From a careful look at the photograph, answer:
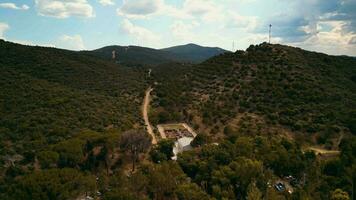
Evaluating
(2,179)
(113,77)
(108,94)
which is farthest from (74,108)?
(113,77)

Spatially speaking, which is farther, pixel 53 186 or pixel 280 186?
pixel 280 186

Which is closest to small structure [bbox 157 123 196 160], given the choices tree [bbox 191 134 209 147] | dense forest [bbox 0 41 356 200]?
tree [bbox 191 134 209 147]

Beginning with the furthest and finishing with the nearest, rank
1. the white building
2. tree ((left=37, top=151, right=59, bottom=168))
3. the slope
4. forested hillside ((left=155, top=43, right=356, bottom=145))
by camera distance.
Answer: forested hillside ((left=155, top=43, right=356, bottom=145)), the white building, the slope, tree ((left=37, top=151, right=59, bottom=168))

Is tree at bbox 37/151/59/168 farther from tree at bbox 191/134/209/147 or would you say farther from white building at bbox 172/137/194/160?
tree at bbox 191/134/209/147

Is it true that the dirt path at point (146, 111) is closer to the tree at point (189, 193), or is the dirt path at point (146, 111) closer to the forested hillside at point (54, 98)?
the forested hillside at point (54, 98)

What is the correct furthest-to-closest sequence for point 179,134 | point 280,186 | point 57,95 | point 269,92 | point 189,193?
point 269,92, point 57,95, point 179,134, point 280,186, point 189,193

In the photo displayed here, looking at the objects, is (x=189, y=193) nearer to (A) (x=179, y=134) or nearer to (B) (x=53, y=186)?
(B) (x=53, y=186)

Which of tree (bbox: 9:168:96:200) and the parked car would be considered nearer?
tree (bbox: 9:168:96:200)

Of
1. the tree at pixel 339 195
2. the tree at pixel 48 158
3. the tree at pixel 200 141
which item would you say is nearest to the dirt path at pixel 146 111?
the tree at pixel 200 141

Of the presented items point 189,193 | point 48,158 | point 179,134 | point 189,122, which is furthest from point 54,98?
point 189,193
